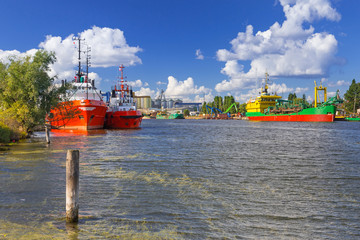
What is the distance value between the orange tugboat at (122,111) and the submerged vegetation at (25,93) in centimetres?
2942

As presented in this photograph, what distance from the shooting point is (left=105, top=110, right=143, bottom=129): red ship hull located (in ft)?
192

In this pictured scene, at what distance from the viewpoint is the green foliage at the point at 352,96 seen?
454 feet

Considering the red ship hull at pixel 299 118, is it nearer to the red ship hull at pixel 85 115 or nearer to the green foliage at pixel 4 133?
the red ship hull at pixel 85 115

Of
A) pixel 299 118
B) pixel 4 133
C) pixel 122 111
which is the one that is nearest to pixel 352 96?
pixel 299 118

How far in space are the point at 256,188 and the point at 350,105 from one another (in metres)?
152

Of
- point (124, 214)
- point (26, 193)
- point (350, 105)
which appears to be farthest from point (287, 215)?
point (350, 105)

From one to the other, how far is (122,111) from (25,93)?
31.3 metres

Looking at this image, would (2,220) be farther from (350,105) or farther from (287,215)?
(350,105)

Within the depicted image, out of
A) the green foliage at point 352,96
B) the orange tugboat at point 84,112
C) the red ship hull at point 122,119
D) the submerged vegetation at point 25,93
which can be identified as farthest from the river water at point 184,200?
the green foliage at point 352,96

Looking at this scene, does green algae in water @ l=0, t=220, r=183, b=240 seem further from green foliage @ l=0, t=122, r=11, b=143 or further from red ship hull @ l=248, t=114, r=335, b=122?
red ship hull @ l=248, t=114, r=335, b=122

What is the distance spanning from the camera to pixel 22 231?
7.89m

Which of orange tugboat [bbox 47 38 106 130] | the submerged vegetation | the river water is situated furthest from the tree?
orange tugboat [bbox 47 38 106 130]

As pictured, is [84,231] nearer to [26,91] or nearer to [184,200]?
[184,200]

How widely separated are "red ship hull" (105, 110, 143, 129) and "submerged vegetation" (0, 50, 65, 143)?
29270 millimetres
